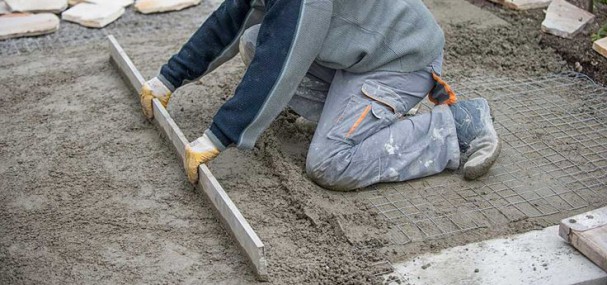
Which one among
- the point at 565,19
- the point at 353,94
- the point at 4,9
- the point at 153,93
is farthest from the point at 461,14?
the point at 4,9

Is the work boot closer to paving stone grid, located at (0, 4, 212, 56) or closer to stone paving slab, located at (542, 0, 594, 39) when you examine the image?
stone paving slab, located at (542, 0, 594, 39)

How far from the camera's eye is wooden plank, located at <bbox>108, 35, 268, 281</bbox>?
3084mm

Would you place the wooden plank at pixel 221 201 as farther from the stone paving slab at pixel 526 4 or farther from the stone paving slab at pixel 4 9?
the stone paving slab at pixel 526 4

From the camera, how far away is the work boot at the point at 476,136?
370 centimetres

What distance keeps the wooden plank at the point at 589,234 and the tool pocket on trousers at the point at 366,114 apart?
3.12 feet

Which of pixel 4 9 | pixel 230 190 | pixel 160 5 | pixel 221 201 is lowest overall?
pixel 4 9

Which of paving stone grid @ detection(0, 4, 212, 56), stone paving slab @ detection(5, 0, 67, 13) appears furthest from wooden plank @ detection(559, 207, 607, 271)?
stone paving slab @ detection(5, 0, 67, 13)

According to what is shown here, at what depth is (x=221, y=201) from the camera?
3.41 metres

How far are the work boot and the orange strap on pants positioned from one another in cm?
4

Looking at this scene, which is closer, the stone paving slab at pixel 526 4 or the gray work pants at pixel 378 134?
the gray work pants at pixel 378 134

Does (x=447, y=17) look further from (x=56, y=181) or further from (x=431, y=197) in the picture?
(x=56, y=181)

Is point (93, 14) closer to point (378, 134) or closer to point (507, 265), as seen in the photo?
point (378, 134)

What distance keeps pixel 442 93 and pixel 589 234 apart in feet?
3.55

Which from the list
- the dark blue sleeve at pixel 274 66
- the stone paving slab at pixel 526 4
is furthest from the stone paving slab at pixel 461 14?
the dark blue sleeve at pixel 274 66
